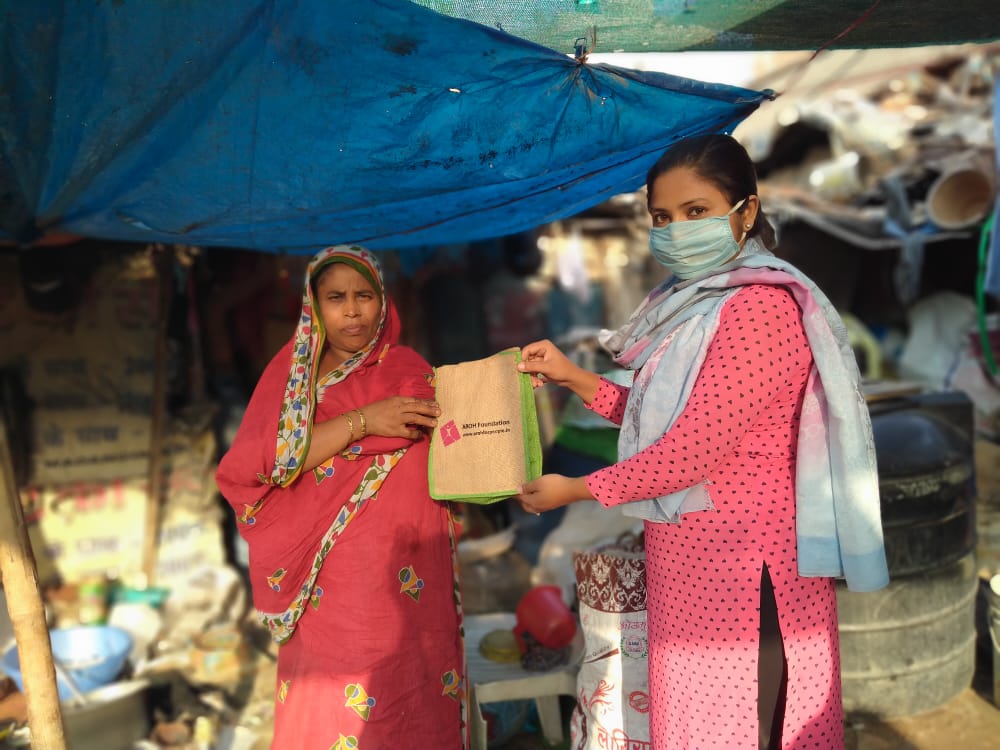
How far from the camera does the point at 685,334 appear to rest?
1827 millimetres

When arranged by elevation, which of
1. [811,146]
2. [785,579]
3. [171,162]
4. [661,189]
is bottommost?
[785,579]

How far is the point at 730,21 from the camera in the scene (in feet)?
7.88

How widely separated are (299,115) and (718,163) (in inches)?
47.4

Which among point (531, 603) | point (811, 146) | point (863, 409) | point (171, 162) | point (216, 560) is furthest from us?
point (811, 146)

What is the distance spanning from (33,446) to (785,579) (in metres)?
4.35

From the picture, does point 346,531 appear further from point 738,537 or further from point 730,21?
point 730,21

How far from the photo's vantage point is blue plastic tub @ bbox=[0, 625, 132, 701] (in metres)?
3.71

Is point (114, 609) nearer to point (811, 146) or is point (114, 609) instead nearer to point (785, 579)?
point (785, 579)

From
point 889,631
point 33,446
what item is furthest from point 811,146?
point 33,446

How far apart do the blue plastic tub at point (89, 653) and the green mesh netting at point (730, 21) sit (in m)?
3.35

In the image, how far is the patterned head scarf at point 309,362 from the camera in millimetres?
2393

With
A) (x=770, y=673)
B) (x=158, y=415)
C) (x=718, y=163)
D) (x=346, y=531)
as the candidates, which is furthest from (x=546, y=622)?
(x=158, y=415)

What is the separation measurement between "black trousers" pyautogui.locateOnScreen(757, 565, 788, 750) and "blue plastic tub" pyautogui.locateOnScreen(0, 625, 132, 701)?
314cm

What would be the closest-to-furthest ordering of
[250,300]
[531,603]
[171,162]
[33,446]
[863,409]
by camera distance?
[863,409], [171,162], [531,603], [33,446], [250,300]
